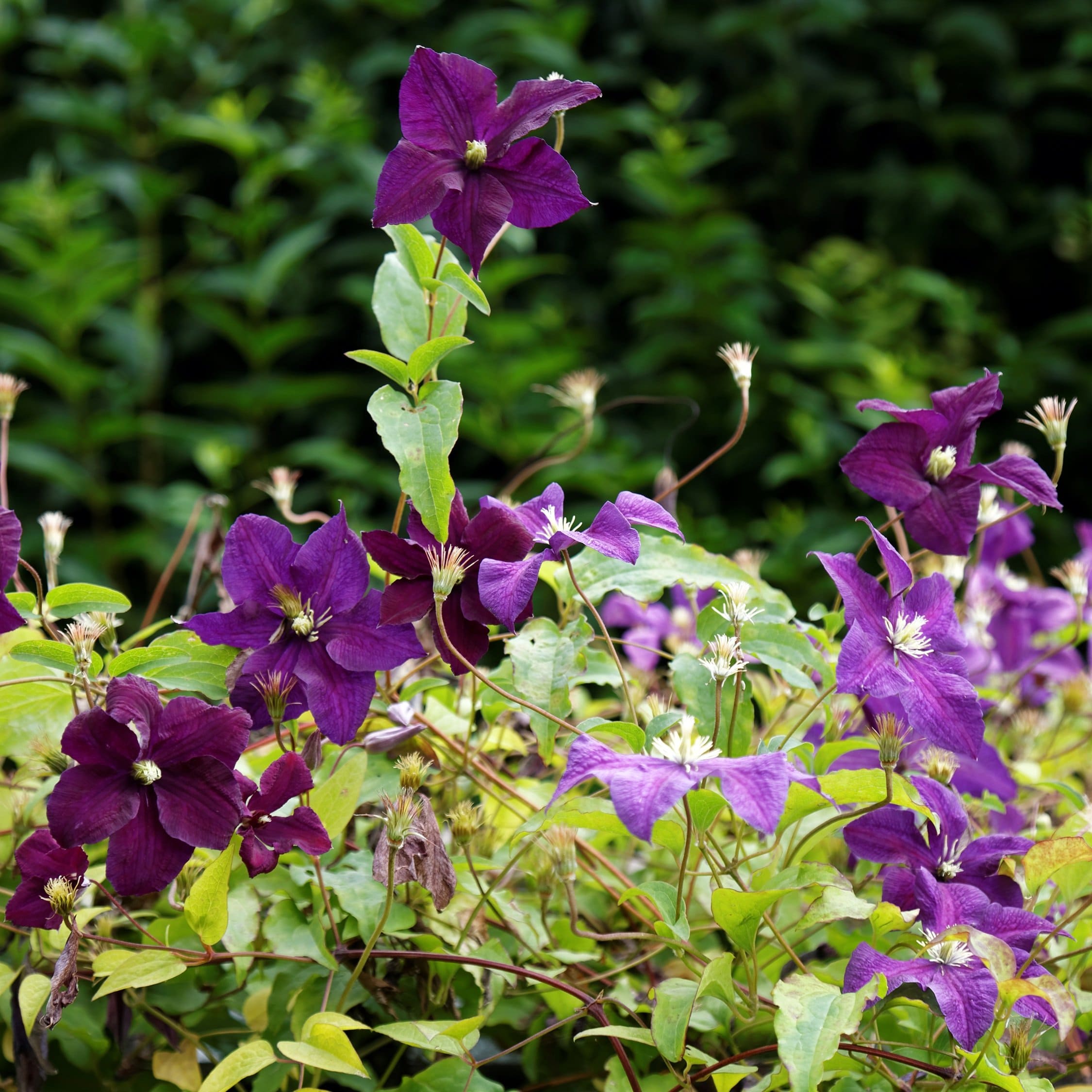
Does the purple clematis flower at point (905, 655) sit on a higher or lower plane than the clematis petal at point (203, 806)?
higher

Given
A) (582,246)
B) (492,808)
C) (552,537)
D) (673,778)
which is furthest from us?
(582,246)

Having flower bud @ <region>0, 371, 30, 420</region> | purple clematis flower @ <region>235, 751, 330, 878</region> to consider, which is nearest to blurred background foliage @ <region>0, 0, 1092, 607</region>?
flower bud @ <region>0, 371, 30, 420</region>

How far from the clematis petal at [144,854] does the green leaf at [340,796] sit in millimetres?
59

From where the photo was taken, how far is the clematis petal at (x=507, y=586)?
47 cm

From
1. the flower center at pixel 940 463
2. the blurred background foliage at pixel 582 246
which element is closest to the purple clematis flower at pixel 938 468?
the flower center at pixel 940 463

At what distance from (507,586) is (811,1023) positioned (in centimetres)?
20

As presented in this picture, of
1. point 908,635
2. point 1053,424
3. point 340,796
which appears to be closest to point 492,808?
point 340,796

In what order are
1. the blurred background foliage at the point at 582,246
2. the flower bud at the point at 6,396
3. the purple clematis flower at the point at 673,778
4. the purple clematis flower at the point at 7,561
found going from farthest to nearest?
the blurred background foliage at the point at 582,246 < the flower bud at the point at 6,396 < the purple clematis flower at the point at 7,561 < the purple clematis flower at the point at 673,778

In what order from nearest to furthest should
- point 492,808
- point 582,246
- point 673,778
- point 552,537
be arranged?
point 673,778, point 552,537, point 492,808, point 582,246

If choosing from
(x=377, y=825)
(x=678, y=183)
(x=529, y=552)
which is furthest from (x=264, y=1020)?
(x=678, y=183)

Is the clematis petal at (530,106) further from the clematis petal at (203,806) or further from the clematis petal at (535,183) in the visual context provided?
the clematis petal at (203,806)

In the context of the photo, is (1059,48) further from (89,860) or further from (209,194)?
(89,860)

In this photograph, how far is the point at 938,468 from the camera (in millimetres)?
560

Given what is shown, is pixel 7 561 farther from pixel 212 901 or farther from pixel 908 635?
pixel 908 635
